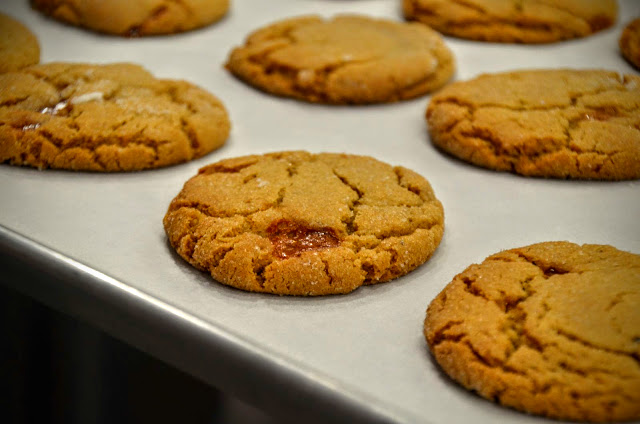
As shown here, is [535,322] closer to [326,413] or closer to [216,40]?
[326,413]

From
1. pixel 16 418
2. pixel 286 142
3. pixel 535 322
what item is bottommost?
pixel 16 418

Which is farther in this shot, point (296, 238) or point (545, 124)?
point (545, 124)

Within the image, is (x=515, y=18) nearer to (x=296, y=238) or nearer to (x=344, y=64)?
(x=344, y=64)

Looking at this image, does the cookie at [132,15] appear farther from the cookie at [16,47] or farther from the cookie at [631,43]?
the cookie at [631,43]

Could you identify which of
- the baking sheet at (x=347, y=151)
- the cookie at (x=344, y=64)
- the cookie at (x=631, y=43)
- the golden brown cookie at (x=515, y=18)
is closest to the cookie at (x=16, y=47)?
the baking sheet at (x=347, y=151)

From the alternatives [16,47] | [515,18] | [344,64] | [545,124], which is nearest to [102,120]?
[16,47]

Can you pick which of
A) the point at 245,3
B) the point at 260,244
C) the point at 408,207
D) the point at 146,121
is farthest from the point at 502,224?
the point at 245,3
